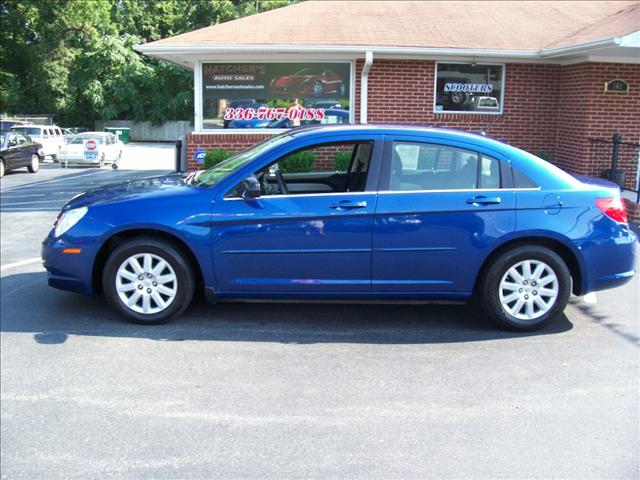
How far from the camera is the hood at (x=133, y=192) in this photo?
556cm

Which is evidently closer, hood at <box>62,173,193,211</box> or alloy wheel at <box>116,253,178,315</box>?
alloy wheel at <box>116,253,178,315</box>

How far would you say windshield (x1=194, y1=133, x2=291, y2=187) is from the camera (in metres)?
5.62

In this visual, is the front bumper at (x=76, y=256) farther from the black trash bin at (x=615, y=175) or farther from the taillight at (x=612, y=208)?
the black trash bin at (x=615, y=175)

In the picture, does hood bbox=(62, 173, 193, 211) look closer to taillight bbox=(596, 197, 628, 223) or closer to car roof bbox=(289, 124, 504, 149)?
car roof bbox=(289, 124, 504, 149)

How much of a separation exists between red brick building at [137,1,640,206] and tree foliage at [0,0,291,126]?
29624mm

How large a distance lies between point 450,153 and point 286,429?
2.78 meters

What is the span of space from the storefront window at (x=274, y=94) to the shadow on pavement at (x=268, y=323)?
763 centimetres

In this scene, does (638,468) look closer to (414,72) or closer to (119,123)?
(414,72)

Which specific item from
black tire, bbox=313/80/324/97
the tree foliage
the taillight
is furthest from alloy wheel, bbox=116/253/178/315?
the tree foliage

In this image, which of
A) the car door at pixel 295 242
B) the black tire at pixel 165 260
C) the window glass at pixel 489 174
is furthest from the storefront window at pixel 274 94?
the black tire at pixel 165 260

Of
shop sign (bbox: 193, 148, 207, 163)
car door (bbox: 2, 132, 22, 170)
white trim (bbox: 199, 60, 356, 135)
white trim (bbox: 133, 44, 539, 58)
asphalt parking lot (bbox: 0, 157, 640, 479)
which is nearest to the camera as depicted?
asphalt parking lot (bbox: 0, 157, 640, 479)

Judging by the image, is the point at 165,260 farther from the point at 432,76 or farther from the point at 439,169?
the point at 432,76

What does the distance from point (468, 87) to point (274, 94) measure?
153 inches

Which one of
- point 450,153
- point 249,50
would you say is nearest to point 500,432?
point 450,153
